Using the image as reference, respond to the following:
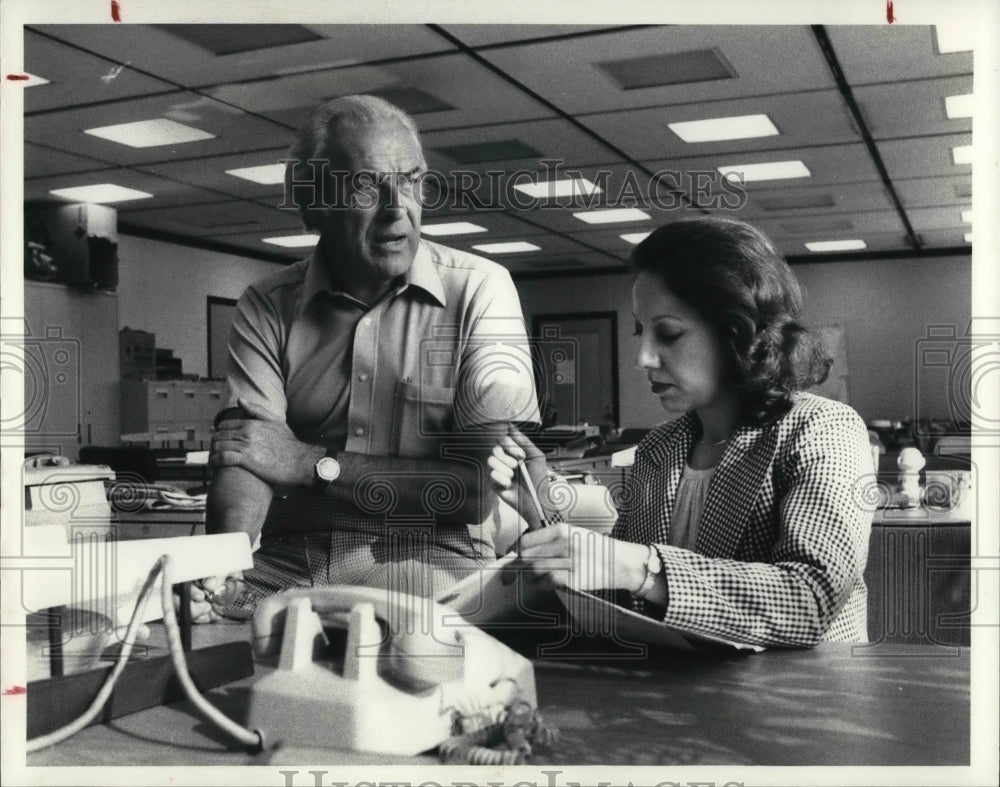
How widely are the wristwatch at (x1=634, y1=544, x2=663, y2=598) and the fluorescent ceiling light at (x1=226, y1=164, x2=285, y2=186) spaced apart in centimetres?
84

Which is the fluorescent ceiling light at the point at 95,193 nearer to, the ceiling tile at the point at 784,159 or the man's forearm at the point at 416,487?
the man's forearm at the point at 416,487

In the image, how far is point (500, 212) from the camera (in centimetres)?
162

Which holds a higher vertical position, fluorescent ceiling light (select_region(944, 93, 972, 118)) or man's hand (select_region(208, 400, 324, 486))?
fluorescent ceiling light (select_region(944, 93, 972, 118))

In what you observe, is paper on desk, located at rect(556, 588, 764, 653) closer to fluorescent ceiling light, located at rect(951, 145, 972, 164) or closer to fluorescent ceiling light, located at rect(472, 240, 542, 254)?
fluorescent ceiling light, located at rect(472, 240, 542, 254)

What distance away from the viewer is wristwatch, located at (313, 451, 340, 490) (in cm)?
158

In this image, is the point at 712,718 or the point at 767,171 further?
the point at 767,171

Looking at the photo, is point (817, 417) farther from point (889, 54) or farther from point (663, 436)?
point (889, 54)

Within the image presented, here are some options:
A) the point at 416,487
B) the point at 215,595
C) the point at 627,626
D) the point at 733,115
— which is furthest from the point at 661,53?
the point at 215,595

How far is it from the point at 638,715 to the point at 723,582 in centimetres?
21

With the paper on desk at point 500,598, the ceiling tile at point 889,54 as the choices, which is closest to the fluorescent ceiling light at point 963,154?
the ceiling tile at point 889,54

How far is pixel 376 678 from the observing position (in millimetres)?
1280

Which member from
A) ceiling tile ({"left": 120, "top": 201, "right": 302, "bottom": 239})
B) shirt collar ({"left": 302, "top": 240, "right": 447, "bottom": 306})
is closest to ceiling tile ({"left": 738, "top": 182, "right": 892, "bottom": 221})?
shirt collar ({"left": 302, "top": 240, "right": 447, "bottom": 306})

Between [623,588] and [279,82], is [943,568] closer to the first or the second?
A: [623,588]

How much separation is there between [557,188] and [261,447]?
2.11 ft
